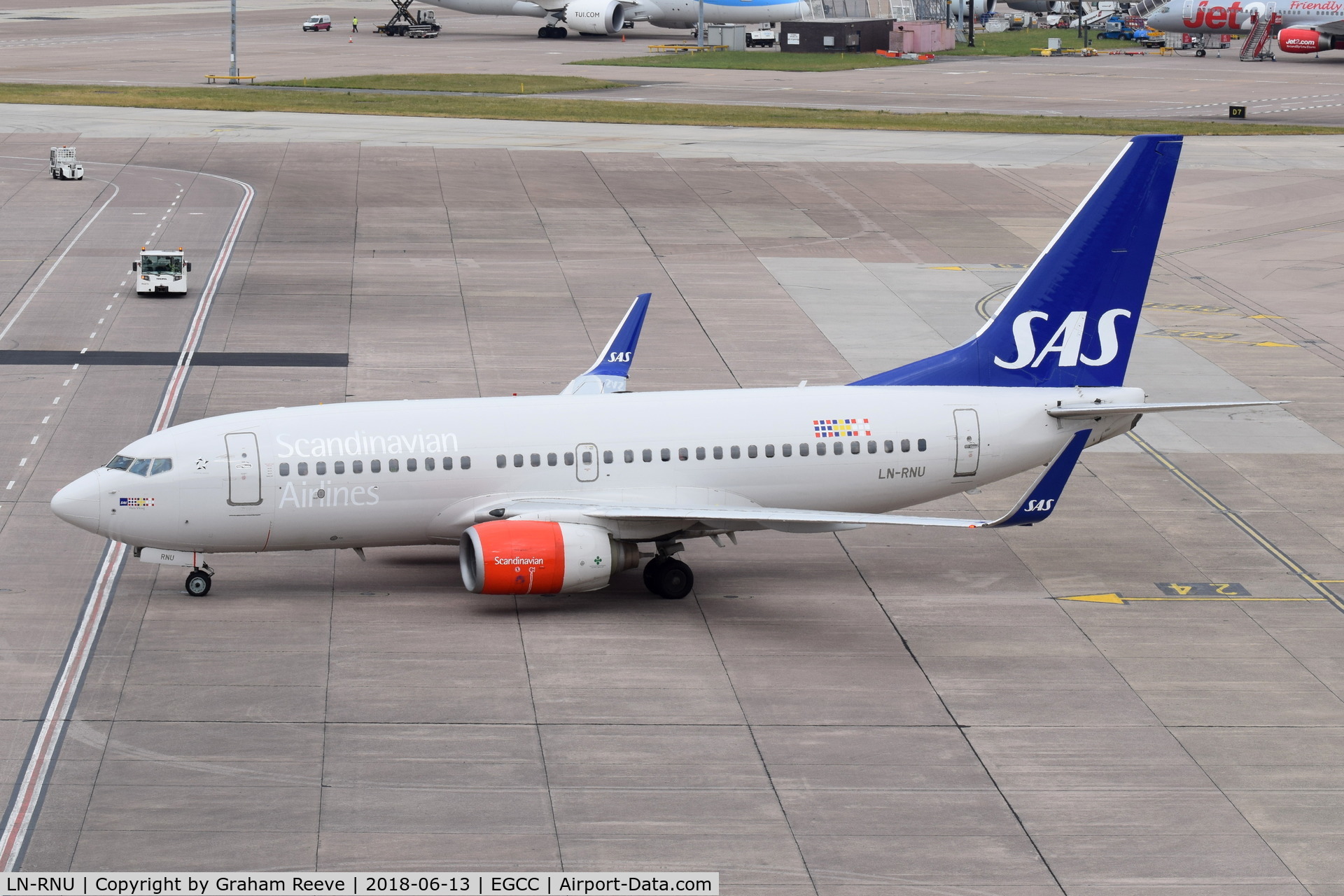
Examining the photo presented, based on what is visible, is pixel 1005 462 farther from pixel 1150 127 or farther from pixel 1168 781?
pixel 1150 127

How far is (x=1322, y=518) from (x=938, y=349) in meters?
17.4

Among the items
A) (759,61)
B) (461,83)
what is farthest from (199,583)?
(759,61)

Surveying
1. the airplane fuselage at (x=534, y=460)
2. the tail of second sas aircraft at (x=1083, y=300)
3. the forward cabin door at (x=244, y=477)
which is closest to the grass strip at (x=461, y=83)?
the tail of second sas aircraft at (x=1083, y=300)

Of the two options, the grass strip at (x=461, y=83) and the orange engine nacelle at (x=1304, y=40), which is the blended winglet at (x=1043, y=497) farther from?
the orange engine nacelle at (x=1304, y=40)

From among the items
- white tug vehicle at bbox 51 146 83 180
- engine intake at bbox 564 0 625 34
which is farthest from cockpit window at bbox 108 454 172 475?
engine intake at bbox 564 0 625 34

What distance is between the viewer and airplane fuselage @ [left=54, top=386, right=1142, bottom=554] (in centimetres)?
3145

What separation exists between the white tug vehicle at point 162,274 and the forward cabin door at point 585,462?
102 feet

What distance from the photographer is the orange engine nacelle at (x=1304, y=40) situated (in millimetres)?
150000

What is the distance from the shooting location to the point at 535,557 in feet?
101

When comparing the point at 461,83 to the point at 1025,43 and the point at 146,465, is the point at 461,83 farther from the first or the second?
the point at 146,465

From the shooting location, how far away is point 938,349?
5403 centimetres

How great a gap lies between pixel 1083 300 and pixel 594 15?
128304mm

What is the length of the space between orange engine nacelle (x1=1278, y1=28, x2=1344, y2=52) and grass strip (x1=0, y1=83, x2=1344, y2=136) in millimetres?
51924

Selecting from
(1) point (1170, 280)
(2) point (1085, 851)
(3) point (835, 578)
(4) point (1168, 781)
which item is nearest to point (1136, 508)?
(3) point (835, 578)
